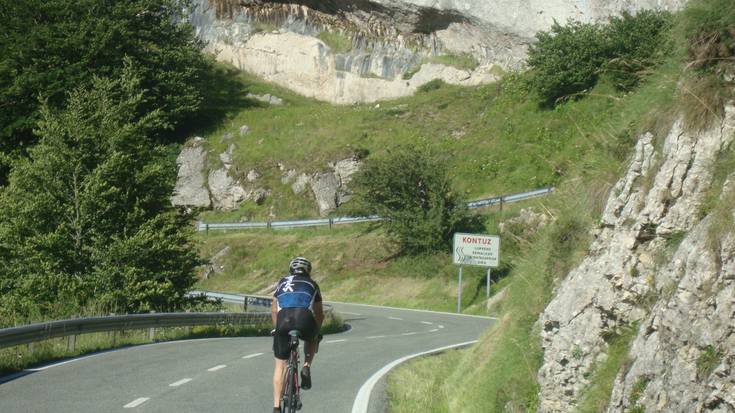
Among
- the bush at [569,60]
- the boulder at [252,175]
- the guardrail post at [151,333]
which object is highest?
the bush at [569,60]

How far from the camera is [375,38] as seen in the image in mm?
69438

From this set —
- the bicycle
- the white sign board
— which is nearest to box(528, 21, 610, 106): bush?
the white sign board

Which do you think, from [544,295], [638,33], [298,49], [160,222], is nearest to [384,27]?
[298,49]

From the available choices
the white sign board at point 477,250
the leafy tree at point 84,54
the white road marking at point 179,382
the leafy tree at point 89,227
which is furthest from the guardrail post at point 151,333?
the leafy tree at point 84,54

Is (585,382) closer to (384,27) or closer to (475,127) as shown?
(475,127)

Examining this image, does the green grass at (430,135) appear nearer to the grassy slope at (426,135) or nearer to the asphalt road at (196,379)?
the grassy slope at (426,135)

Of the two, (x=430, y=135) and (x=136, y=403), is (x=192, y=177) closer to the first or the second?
(x=430, y=135)

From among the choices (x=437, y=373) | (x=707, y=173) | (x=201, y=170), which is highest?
(x=201, y=170)

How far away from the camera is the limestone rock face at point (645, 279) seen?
639cm

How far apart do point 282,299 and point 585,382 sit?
10.8ft

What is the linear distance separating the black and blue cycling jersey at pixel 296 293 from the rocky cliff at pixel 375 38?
54.3m

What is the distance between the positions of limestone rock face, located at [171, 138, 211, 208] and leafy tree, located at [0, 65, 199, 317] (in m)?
32.6

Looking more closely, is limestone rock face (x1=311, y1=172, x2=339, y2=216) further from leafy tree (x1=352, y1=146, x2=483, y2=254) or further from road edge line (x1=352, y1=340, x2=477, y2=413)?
road edge line (x1=352, y1=340, x2=477, y2=413)

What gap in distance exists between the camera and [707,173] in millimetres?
7473
